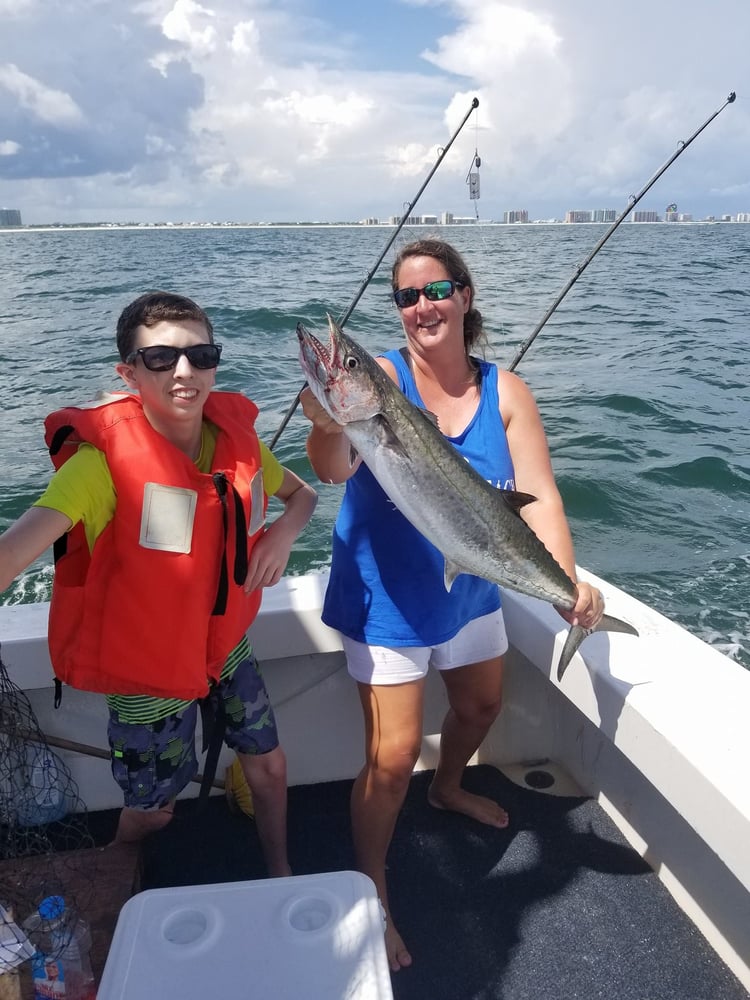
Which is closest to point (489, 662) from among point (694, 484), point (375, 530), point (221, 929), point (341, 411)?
point (375, 530)

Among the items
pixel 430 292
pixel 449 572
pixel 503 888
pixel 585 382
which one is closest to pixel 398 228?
pixel 430 292

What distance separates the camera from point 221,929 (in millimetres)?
1803

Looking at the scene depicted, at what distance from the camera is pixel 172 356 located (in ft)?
7.27

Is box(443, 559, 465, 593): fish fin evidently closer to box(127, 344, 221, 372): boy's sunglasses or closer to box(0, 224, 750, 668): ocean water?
box(127, 344, 221, 372): boy's sunglasses

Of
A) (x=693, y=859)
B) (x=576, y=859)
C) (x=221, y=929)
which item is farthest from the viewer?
(x=576, y=859)

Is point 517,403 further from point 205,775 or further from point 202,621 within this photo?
point 205,775

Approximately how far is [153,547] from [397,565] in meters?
0.79

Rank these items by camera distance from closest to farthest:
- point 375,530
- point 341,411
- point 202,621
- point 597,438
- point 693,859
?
point 341,411 → point 202,621 → point 375,530 → point 693,859 → point 597,438

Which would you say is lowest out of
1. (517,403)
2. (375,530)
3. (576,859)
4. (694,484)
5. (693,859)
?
(694,484)

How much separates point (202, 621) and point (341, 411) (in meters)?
0.81

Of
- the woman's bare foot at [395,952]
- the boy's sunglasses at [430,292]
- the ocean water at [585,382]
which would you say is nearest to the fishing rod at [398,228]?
the ocean water at [585,382]

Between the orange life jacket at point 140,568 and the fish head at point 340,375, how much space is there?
49cm

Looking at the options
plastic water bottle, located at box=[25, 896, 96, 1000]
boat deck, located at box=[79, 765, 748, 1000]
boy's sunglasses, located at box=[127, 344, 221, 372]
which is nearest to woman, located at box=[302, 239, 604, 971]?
boat deck, located at box=[79, 765, 748, 1000]

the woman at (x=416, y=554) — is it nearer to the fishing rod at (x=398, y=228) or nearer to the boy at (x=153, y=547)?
the boy at (x=153, y=547)
